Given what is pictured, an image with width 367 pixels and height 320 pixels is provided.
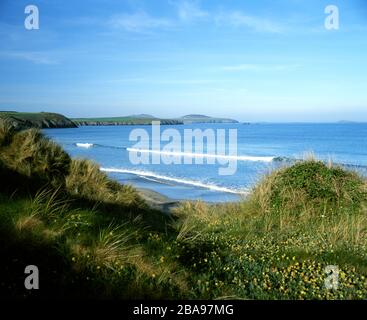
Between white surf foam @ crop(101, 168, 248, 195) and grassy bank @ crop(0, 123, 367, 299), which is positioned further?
white surf foam @ crop(101, 168, 248, 195)

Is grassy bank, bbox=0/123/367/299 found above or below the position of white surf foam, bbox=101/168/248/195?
above

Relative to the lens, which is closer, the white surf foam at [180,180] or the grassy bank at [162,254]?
the grassy bank at [162,254]

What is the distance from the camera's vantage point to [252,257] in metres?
5.96

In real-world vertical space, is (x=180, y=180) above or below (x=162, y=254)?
below

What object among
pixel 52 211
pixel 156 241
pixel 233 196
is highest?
pixel 52 211

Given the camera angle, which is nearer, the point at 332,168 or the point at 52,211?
the point at 52,211

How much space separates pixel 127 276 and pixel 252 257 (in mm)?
1962

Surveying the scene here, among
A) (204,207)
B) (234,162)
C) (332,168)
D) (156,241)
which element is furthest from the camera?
(234,162)

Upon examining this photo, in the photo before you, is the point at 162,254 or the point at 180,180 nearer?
the point at 162,254

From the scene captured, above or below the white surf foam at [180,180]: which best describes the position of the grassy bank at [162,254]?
above
